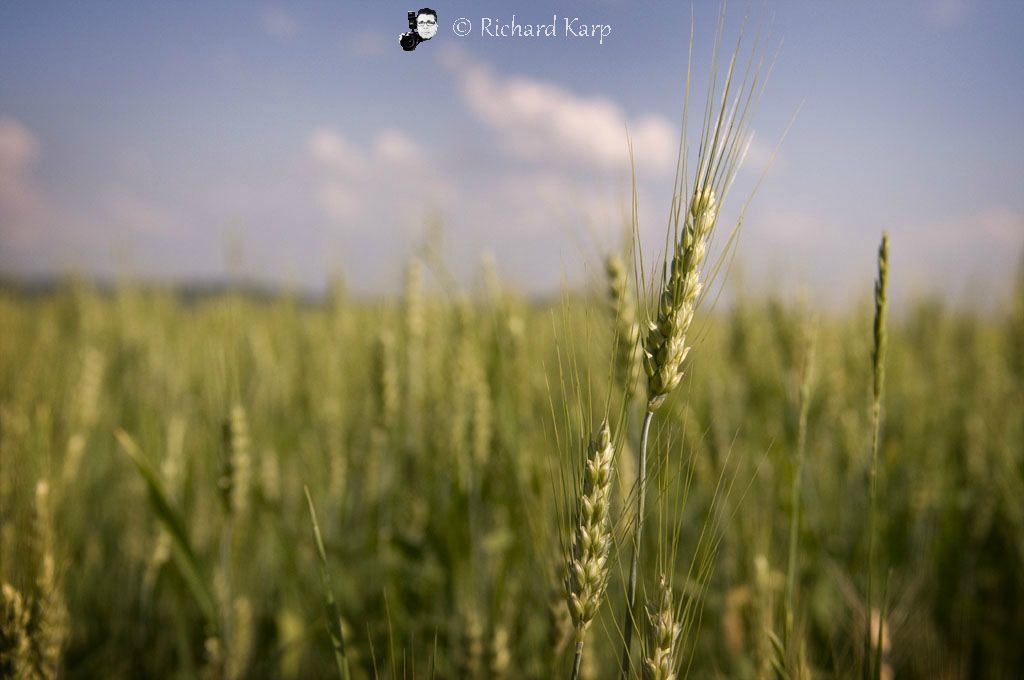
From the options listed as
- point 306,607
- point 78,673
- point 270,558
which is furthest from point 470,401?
point 78,673

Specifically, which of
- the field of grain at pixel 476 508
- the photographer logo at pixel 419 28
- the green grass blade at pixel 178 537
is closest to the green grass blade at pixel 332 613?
the field of grain at pixel 476 508

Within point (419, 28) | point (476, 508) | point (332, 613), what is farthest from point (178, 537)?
point (419, 28)

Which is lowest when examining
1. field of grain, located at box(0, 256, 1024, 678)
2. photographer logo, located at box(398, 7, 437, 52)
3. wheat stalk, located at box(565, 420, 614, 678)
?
field of grain, located at box(0, 256, 1024, 678)

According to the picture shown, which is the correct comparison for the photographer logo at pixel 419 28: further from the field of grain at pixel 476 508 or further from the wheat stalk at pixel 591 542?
the wheat stalk at pixel 591 542

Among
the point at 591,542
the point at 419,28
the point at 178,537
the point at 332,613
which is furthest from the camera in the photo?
the point at 419,28

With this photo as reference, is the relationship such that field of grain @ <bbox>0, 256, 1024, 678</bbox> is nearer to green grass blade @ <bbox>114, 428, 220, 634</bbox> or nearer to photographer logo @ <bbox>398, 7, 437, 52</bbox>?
green grass blade @ <bbox>114, 428, 220, 634</bbox>

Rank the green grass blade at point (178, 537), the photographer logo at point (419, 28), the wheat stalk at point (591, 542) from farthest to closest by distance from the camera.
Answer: the photographer logo at point (419, 28) → the green grass blade at point (178, 537) → the wheat stalk at point (591, 542)

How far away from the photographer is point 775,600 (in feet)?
5.19

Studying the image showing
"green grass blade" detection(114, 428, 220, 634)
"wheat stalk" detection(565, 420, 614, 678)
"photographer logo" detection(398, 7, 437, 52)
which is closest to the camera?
"wheat stalk" detection(565, 420, 614, 678)

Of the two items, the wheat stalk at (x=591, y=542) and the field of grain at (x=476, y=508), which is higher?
the wheat stalk at (x=591, y=542)

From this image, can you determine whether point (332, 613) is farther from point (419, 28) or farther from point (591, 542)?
point (419, 28)

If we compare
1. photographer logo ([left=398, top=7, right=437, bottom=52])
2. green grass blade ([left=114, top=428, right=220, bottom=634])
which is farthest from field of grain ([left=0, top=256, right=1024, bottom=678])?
photographer logo ([left=398, top=7, right=437, bottom=52])

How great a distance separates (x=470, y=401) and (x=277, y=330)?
3253mm

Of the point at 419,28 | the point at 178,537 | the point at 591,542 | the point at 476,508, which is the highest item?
the point at 419,28
